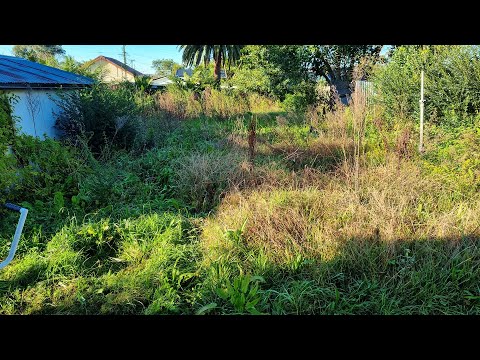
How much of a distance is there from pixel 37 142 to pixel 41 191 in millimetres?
1219

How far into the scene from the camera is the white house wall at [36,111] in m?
6.14

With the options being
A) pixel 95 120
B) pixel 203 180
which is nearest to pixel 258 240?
pixel 203 180

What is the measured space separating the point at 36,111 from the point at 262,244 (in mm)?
6140

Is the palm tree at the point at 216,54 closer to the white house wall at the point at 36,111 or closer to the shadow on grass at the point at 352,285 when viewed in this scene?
the white house wall at the point at 36,111

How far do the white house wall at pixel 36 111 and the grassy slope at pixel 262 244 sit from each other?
2.58 m

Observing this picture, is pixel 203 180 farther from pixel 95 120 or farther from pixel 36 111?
pixel 36 111

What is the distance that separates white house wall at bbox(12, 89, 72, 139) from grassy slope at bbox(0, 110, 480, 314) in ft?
8.45

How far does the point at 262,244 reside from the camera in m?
3.29

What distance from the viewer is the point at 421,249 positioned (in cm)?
311

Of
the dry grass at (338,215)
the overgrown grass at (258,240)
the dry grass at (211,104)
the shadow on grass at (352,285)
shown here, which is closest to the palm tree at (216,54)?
the dry grass at (211,104)

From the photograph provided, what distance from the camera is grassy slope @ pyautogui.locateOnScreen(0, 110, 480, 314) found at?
8.93 feet

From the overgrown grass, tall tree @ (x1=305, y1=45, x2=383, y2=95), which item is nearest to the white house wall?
the overgrown grass

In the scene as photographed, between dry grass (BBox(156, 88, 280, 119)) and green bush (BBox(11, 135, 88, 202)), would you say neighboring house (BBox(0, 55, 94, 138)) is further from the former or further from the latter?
dry grass (BBox(156, 88, 280, 119))
